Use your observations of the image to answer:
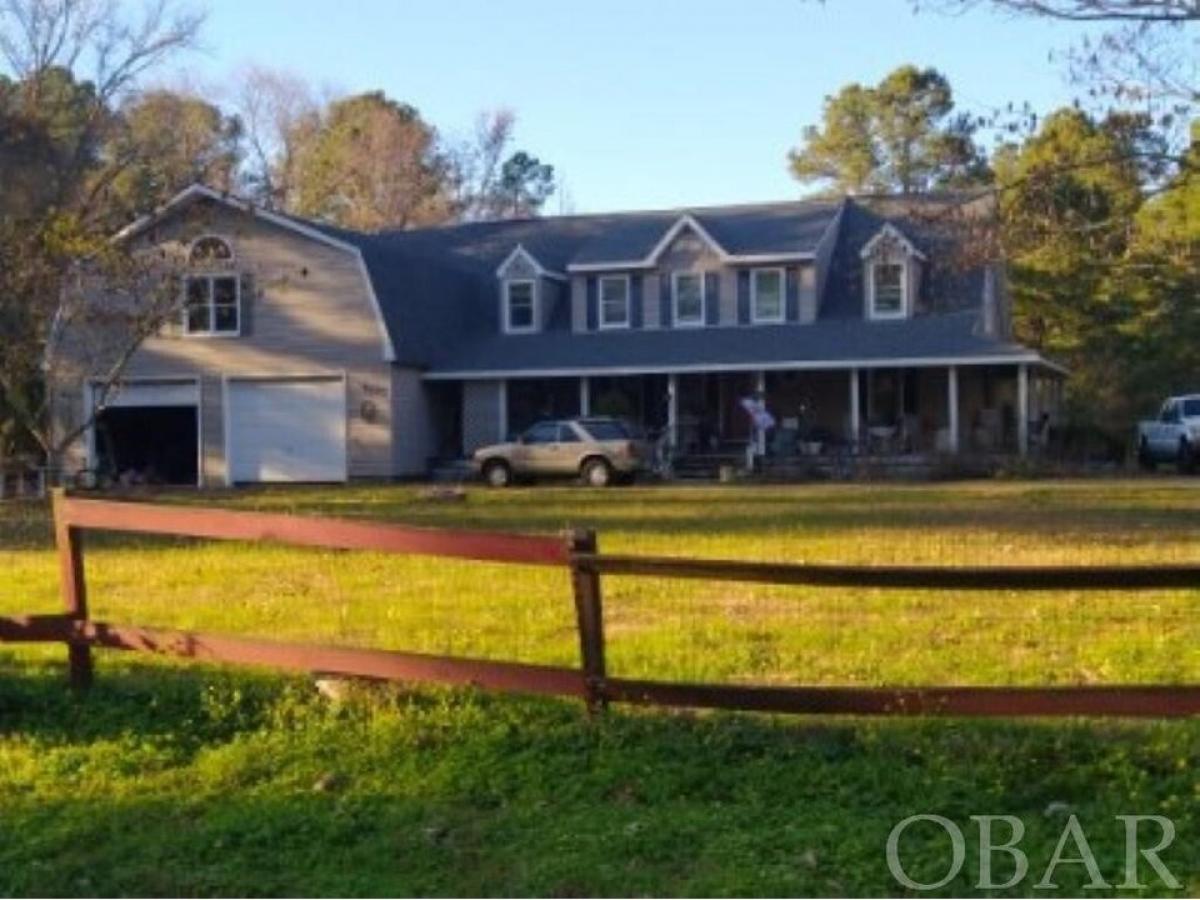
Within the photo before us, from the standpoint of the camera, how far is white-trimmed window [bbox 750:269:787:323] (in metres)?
41.6

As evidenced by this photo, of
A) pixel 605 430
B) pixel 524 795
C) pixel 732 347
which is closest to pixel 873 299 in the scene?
pixel 732 347

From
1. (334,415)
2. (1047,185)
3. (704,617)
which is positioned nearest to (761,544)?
(1047,185)

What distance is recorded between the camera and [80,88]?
4572cm

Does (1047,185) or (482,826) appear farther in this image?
(1047,185)

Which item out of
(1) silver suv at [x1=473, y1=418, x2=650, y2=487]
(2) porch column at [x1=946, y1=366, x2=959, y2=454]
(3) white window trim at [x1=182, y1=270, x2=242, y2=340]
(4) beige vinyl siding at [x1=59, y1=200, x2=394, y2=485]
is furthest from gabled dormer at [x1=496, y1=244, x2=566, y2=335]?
(2) porch column at [x1=946, y1=366, x2=959, y2=454]

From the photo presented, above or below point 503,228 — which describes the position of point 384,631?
below

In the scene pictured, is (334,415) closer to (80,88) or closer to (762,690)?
(80,88)

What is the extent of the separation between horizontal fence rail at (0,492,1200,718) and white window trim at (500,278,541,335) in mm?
34815

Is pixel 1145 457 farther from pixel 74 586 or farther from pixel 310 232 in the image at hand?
pixel 74 586

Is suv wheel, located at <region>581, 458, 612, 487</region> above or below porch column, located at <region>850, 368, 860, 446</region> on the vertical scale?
below

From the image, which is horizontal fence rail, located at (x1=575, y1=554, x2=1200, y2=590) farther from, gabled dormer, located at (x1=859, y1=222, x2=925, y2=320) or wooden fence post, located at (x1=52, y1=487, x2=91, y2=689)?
gabled dormer, located at (x1=859, y1=222, x2=925, y2=320)

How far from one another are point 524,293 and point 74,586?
35383 mm

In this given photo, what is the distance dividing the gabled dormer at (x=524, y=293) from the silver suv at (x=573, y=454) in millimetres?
7194

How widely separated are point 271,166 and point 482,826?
67.4 metres
